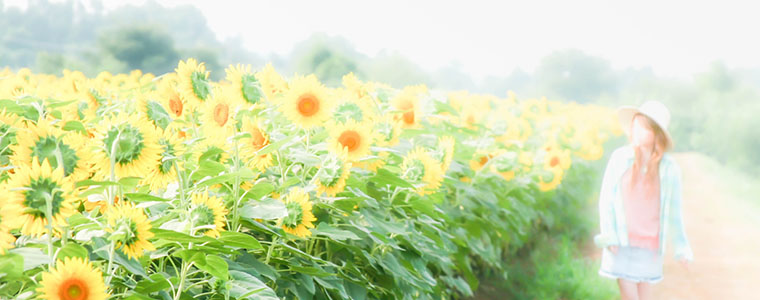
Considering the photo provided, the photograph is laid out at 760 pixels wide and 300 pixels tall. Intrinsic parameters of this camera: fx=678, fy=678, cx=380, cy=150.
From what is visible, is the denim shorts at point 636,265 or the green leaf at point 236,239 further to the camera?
the denim shorts at point 636,265

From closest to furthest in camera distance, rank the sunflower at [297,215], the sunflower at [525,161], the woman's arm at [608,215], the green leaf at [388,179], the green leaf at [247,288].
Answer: the green leaf at [247,288] < the sunflower at [297,215] < the green leaf at [388,179] < the woman's arm at [608,215] < the sunflower at [525,161]

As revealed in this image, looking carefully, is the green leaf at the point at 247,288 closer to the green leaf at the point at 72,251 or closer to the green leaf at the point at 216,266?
the green leaf at the point at 216,266

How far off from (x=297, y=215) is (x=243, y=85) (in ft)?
1.45

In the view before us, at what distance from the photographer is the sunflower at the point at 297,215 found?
1.59m

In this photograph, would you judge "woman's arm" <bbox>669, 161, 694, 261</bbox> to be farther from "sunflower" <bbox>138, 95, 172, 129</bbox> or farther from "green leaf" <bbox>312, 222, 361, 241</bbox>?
"sunflower" <bbox>138, 95, 172, 129</bbox>

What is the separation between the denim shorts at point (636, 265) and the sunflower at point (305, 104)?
253cm

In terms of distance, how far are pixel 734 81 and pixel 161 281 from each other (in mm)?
32580

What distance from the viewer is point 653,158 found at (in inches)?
151

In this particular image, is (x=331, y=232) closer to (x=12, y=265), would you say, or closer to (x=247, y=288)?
(x=247, y=288)

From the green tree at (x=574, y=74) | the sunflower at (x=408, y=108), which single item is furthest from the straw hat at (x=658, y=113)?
the green tree at (x=574, y=74)

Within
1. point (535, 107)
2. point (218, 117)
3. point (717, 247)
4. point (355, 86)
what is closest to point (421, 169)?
point (218, 117)

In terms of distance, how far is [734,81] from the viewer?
96.8 feet

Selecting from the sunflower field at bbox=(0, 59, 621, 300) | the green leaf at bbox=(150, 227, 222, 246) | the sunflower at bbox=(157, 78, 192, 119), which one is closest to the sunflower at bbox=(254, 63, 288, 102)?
the sunflower field at bbox=(0, 59, 621, 300)

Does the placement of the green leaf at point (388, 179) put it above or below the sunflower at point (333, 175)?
below
